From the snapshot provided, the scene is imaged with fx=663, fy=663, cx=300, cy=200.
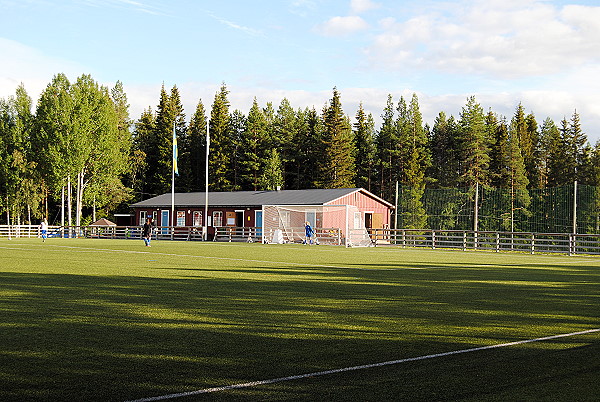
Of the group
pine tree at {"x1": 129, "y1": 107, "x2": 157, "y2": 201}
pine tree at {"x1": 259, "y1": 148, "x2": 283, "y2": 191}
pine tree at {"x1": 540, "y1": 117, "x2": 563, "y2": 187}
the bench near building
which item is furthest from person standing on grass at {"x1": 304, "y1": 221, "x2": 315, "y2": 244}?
pine tree at {"x1": 540, "y1": 117, "x2": 563, "y2": 187}

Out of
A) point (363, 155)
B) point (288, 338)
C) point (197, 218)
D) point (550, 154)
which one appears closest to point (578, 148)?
point (550, 154)

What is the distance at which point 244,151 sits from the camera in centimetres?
8175

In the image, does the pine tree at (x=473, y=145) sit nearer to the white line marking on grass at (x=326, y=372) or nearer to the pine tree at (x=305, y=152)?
the pine tree at (x=305, y=152)

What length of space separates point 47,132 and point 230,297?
5779 centimetres

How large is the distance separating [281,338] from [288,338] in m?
0.08

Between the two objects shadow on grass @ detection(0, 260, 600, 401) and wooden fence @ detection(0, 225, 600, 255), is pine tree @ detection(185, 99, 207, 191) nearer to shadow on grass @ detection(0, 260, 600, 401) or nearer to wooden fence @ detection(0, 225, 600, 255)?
wooden fence @ detection(0, 225, 600, 255)

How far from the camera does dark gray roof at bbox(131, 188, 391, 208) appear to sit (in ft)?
175

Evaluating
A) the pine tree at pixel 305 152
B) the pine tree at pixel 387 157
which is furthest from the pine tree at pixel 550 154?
the pine tree at pixel 305 152

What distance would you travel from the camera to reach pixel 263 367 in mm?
6281

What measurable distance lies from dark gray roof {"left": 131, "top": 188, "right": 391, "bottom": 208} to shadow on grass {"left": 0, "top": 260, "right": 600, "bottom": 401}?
128 feet

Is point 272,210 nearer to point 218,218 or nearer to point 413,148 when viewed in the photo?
point 218,218

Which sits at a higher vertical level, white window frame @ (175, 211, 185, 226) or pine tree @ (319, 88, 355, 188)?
pine tree @ (319, 88, 355, 188)

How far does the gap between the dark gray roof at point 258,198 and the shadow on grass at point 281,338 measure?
3912 cm

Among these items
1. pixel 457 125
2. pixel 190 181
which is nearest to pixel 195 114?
pixel 190 181
